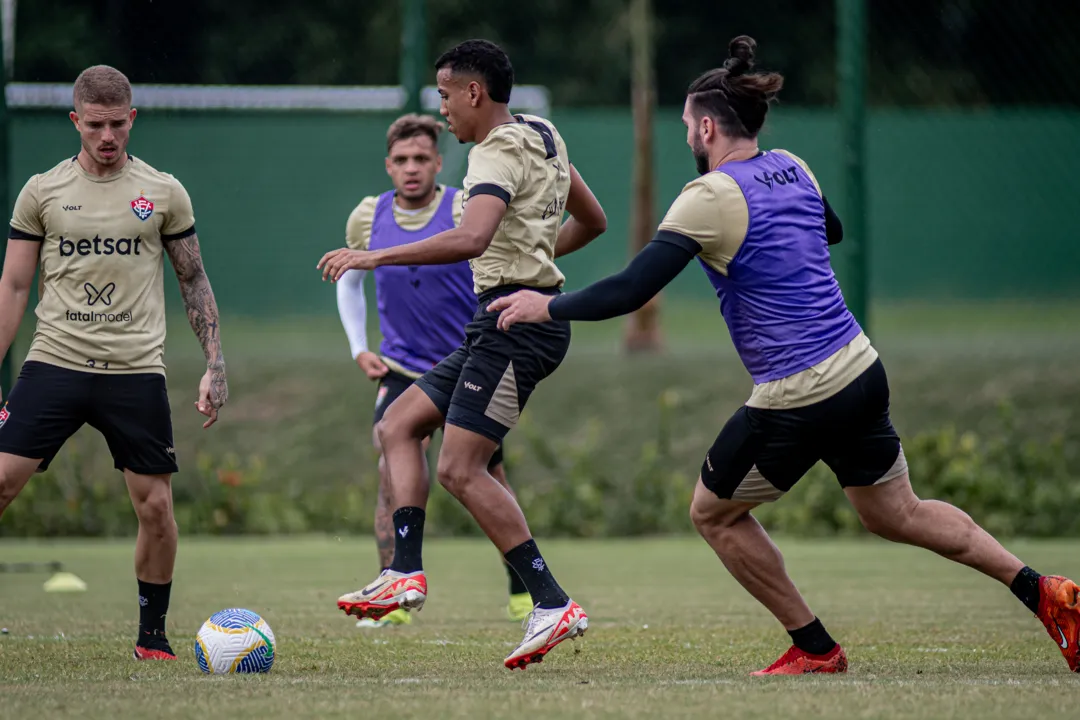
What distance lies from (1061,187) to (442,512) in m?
6.91

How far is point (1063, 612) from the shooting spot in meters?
5.63

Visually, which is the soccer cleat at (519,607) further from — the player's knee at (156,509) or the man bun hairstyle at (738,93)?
the man bun hairstyle at (738,93)

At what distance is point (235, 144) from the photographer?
19.0m

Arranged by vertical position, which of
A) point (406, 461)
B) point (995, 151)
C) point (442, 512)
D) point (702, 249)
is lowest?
point (442, 512)

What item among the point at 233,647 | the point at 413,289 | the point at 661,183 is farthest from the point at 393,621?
the point at 661,183

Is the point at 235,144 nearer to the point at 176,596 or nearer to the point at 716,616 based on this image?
the point at 176,596

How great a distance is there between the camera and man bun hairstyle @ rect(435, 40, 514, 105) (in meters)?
6.27

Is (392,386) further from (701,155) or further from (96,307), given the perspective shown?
(701,155)

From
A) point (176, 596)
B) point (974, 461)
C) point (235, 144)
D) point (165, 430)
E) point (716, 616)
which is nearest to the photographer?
point (165, 430)

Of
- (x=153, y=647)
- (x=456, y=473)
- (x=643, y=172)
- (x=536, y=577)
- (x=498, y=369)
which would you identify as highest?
(x=643, y=172)

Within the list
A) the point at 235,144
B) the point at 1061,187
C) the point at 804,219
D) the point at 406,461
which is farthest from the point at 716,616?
the point at 235,144

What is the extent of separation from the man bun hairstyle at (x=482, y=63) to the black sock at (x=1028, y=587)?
2716mm

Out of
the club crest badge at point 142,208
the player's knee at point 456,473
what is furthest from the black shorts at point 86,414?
the player's knee at point 456,473

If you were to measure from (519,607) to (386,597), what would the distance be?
1.96 metres
